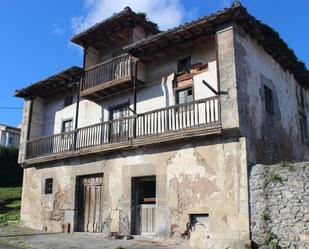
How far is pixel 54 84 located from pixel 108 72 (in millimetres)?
3952

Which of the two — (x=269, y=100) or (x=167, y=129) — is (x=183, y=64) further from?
(x=269, y=100)

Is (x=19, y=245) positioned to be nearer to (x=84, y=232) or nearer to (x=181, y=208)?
(x=84, y=232)

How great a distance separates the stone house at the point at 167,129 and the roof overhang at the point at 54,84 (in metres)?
0.08

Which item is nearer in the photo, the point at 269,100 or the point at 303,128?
the point at 269,100

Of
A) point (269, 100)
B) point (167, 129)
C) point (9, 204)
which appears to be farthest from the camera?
point (9, 204)

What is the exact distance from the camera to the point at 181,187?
1201 cm

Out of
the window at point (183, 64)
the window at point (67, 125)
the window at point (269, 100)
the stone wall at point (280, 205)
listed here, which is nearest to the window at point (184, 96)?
the window at point (183, 64)

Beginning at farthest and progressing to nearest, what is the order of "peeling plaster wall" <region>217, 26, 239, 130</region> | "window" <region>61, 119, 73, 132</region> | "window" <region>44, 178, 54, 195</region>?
"window" <region>61, 119, 73, 132</region> → "window" <region>44, 178, 54, 195</region> → "peeling plaster wall" <region>217, 26, 239, 130</region>

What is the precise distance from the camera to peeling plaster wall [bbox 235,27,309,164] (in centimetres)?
1170

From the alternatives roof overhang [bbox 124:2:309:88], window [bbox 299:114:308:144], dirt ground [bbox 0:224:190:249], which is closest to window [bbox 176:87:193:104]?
roof overhang [bbox 124:2:309:88]

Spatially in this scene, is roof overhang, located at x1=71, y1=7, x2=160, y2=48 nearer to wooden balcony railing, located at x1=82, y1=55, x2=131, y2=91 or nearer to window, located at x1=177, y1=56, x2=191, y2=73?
wooden balcony railing, located at x1=82, y1=55, x2=131, y2=91

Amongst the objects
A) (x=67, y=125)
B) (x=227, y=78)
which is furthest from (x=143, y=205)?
(x=67, y=125)

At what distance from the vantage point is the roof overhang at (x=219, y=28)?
11766mm

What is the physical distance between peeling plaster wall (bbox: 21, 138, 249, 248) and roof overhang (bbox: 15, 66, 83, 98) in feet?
12.7
